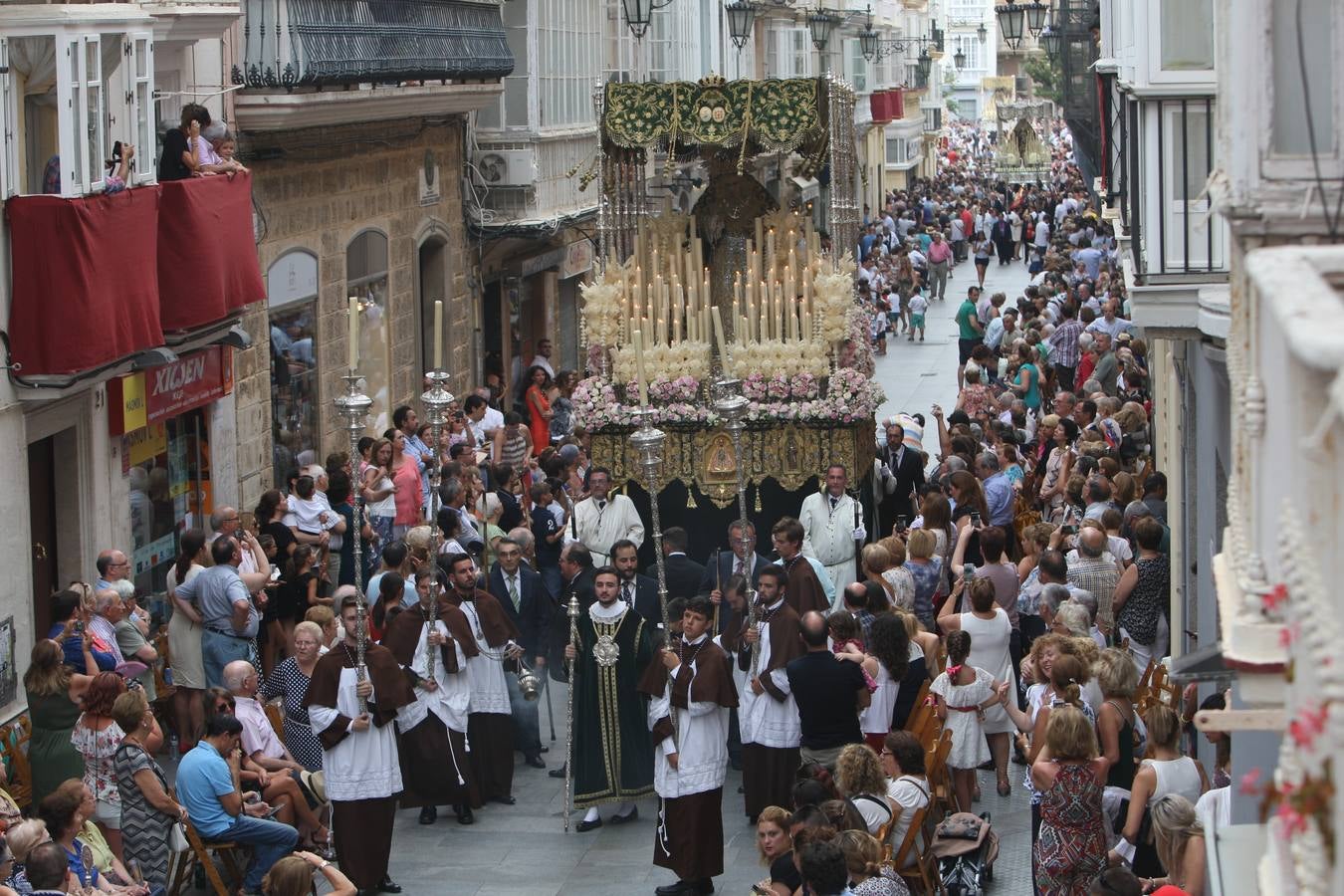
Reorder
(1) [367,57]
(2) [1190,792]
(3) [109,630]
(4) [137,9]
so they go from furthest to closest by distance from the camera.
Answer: (1) [367,57] → (4) [137,9] → (3) [109,630] → (2) [1190,792]

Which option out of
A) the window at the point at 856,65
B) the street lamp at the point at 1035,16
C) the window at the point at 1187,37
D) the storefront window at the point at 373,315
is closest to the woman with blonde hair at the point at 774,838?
the window at the point at 1187,37

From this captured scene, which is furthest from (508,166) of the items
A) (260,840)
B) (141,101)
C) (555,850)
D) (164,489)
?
(260,840)

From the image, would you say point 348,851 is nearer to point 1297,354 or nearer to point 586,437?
point 586,437

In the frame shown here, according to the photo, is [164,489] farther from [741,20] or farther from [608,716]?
[741,20]

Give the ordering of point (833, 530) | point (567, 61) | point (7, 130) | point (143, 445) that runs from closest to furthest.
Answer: point (7, 130)
point (833, 530)
point (143, 445)
point (567, 61)

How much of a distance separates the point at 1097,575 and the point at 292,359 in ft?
28.7

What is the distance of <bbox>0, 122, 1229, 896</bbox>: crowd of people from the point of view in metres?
9.46

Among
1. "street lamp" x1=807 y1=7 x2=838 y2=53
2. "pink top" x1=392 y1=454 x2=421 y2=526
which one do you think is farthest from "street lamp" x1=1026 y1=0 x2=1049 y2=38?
"pink top" x1=392 y1=454 x2=421 y2=526

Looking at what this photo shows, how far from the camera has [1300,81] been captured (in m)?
6.00

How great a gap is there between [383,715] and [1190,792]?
12.9 feet

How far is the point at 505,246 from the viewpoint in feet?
84.7

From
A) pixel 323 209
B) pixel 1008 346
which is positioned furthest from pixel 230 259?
pixel 1008 346

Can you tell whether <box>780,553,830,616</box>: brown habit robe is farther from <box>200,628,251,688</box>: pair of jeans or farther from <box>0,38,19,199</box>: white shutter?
<box>0,38,19,199</box>: white shutter

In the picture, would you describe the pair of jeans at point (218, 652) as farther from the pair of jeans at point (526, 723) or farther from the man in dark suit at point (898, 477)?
the man in dark suit at point (898, 477)
